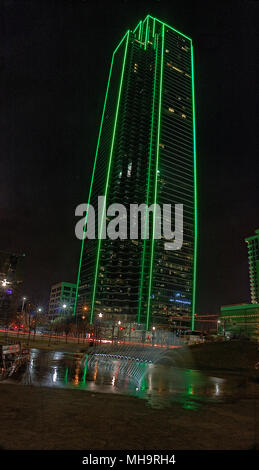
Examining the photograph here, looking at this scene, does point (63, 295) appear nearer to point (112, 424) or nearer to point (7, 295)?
point (7, 295)

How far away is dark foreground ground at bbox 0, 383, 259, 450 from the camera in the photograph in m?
5.46

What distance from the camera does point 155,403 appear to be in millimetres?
9070

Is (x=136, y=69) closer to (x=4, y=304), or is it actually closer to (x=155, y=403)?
(x=4, y=304)

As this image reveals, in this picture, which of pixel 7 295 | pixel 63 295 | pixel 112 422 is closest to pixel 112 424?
pixel 112 422

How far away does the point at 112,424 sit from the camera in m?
6.58

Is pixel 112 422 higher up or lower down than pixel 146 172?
lower down

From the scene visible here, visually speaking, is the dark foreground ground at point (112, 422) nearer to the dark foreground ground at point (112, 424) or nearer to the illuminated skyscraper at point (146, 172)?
the dark foreground ground at point (112, 424)

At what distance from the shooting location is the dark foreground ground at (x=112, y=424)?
546 cm

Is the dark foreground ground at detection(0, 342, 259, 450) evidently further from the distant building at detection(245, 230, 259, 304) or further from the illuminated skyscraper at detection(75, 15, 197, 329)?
the distant building at detection(245, 230, 259, 304)

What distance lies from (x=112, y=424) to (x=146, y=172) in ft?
471

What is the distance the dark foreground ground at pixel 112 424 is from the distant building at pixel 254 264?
582 feet

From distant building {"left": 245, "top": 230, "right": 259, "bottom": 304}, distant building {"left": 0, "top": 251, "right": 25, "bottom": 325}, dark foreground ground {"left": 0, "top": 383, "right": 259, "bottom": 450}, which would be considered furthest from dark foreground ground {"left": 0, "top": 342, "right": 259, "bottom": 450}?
distant building {"left": 245, "top": 230, "right": 259, "bottom": 304}
